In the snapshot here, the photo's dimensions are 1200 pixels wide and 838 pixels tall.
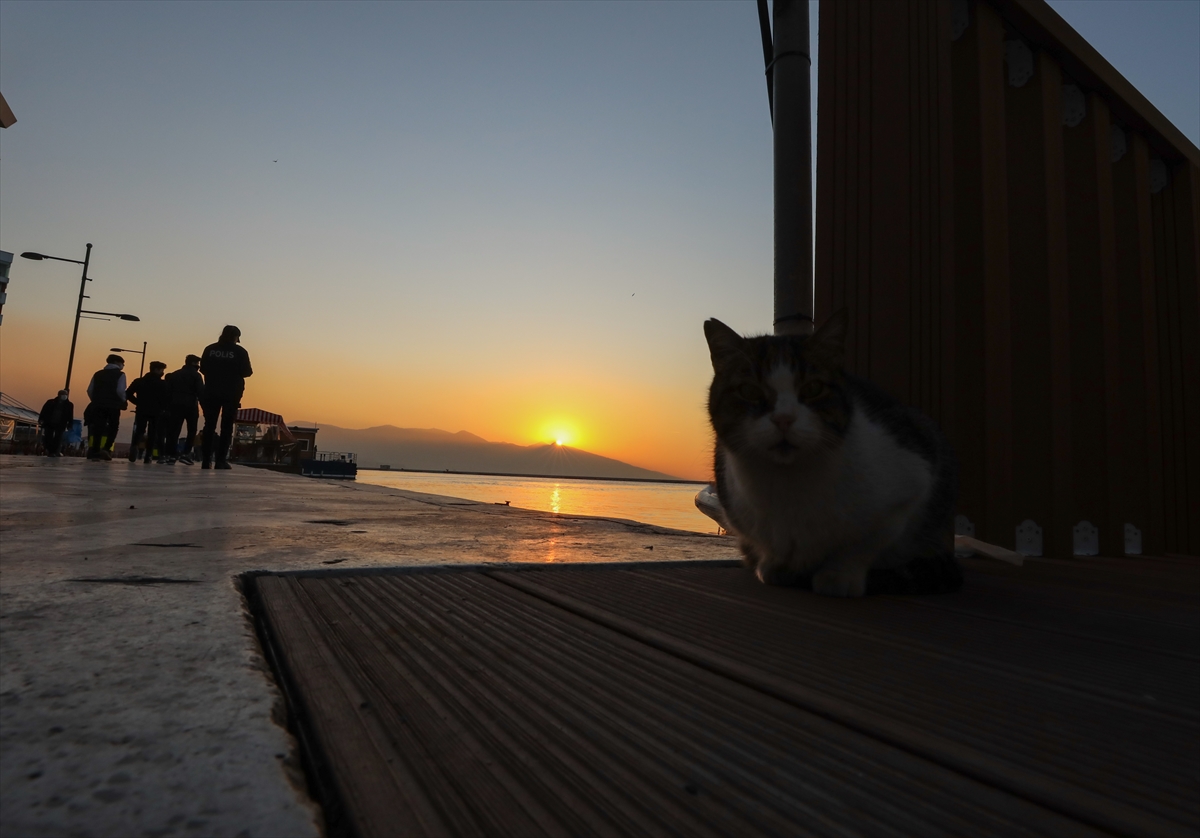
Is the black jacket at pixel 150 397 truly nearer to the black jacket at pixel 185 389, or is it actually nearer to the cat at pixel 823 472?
the black jacket at pixel 185 389

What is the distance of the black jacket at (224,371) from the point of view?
8.09m

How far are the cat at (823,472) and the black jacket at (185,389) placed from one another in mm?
10325

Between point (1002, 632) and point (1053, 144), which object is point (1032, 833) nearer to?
point (1002, 632)

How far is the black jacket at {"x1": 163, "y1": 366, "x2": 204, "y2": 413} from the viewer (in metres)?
9.81

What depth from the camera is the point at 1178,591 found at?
1.97 m

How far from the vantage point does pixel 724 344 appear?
1819mm

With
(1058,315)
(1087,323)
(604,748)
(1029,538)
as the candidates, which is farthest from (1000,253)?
(604,748)

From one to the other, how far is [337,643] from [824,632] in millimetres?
828

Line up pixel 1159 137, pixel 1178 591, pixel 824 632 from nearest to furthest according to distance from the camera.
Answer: pixel 824 632 → pixel 1178 591 → pixel 1159 137

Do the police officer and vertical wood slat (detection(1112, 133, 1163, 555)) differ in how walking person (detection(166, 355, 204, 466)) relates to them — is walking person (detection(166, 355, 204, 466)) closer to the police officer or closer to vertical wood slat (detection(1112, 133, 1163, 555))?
the police officer

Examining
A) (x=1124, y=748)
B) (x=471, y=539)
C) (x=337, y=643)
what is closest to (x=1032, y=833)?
(x=1124, y=748)

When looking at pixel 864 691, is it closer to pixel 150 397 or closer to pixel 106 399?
pixel 106 399

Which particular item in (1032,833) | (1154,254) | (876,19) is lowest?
(1032,833)

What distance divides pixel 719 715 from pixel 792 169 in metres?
2.79
